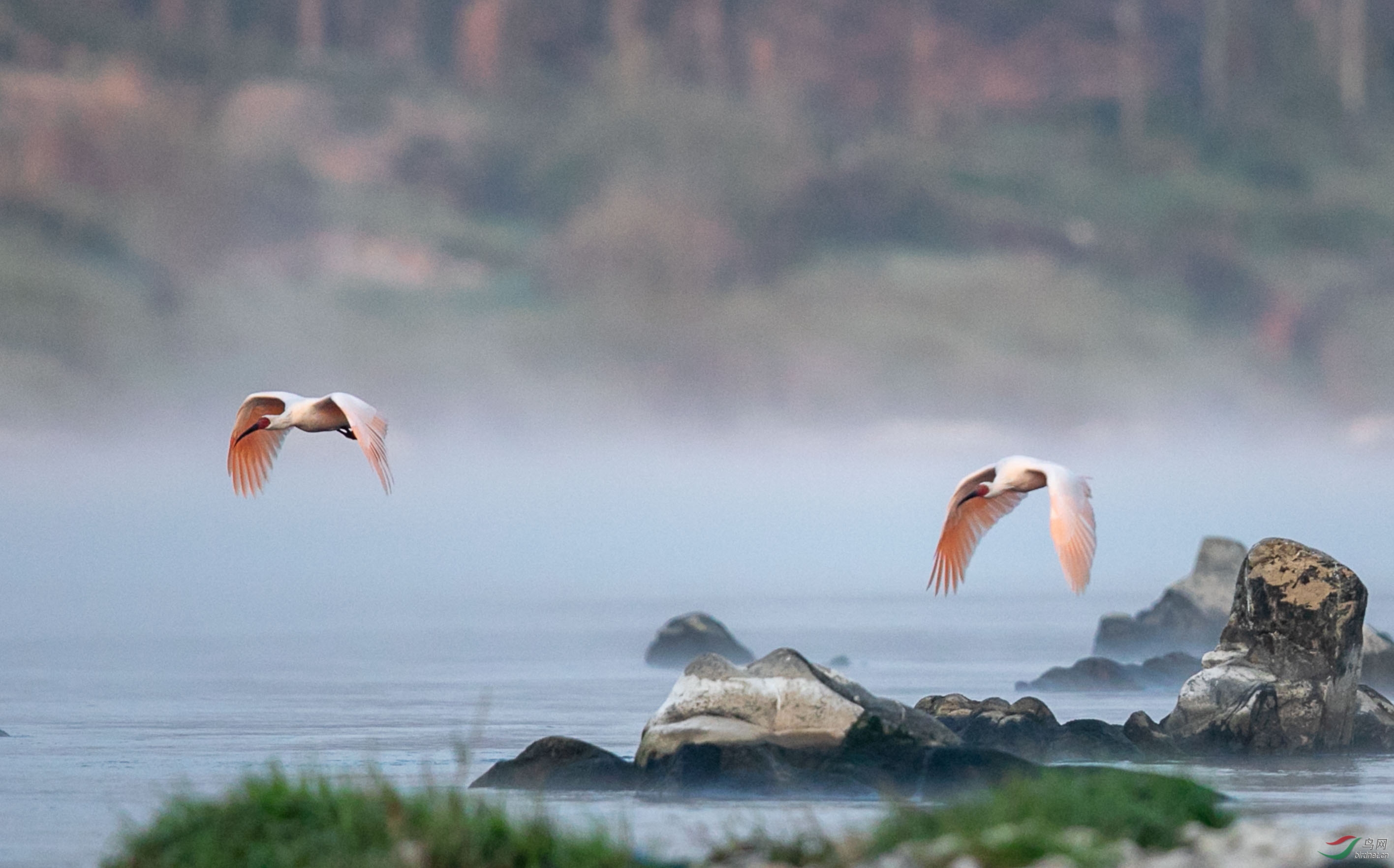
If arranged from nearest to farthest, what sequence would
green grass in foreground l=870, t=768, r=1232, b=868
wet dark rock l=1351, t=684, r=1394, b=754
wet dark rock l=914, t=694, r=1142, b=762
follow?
1. green grass in foreground l=870, t=768, r=1232, b=868
2. wet dark rock l=914, t=694, r=1142, b=762
3. wet dark rock l=1351, t=684, r=1394, b=754

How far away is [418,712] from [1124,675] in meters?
16.7

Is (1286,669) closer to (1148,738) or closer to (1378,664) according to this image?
(1148,738)

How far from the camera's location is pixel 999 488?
76.2 ft

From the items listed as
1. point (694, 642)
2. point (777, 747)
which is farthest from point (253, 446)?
point (694, 642)

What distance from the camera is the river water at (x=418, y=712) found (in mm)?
23703

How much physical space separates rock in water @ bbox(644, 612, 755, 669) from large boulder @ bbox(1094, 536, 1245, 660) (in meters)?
11.3

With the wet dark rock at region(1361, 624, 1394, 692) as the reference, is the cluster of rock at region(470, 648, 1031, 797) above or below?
below

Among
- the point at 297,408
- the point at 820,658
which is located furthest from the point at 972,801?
the point at 820,658

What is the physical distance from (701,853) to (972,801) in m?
2.54

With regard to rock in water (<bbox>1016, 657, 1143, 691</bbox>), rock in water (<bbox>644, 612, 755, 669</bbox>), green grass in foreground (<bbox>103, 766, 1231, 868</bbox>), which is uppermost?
rock in water (<bbox>644, 612, 755, 669</bbox>)

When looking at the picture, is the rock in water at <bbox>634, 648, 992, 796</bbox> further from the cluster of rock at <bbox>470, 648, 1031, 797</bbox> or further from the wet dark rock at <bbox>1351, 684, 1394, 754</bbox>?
the wet dark rock at <bbox>1351, 684, 1394, 754</bbox>

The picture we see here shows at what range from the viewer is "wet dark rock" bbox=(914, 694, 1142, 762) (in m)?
28.0

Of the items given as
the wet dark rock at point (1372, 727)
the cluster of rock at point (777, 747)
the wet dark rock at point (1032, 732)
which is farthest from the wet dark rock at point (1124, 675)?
the cluster of rock at point (777, 747)

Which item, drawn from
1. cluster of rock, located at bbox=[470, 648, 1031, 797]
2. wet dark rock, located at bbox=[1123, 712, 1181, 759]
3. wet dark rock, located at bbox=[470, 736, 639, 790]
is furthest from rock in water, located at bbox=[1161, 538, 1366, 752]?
wet dark rock, located at bbox=[470, 736, 639, 790]
